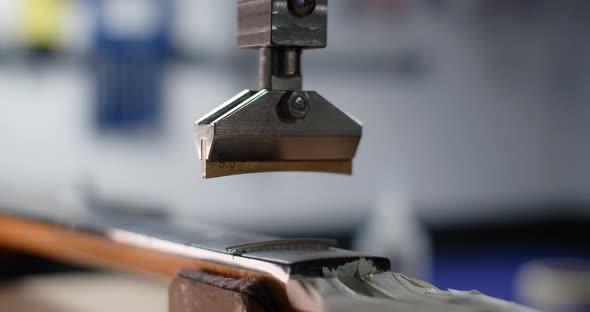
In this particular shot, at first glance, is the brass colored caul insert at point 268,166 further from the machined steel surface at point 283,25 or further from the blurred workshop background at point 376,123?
the blurred workshop background at point 376,123

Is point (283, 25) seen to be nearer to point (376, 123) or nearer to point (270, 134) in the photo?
point (270, 134)

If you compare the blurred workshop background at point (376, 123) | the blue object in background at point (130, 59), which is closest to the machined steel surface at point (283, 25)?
the blurred workshop background at point (376, 123)

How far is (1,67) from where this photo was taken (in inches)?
119

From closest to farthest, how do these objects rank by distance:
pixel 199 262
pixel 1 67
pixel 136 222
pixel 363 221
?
pixel 199 262 → pixel 136 222 → pixel 1 67 → pixel 363 221

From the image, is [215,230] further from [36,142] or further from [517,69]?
[517,69]

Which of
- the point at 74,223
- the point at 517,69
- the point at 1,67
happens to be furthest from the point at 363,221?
the point at 74,223

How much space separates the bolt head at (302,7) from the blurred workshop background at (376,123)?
1.05 m

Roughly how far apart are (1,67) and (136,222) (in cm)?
178

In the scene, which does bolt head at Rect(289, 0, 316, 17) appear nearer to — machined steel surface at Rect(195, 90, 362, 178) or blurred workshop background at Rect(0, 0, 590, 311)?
machined steel surface at Rect(195, 90, 362, 178)

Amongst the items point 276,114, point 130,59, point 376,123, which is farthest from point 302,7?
point 376,123

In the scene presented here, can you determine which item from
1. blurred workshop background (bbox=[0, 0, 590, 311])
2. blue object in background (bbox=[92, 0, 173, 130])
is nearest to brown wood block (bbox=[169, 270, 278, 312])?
blurred workshop background (bbox=[0, 0, 590, 311])

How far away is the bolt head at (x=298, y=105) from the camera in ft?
3.54

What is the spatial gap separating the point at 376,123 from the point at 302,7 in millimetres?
3074

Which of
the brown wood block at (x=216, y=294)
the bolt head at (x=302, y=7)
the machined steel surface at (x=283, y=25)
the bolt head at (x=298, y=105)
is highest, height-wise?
the bolt head at (x=302, y=7)
